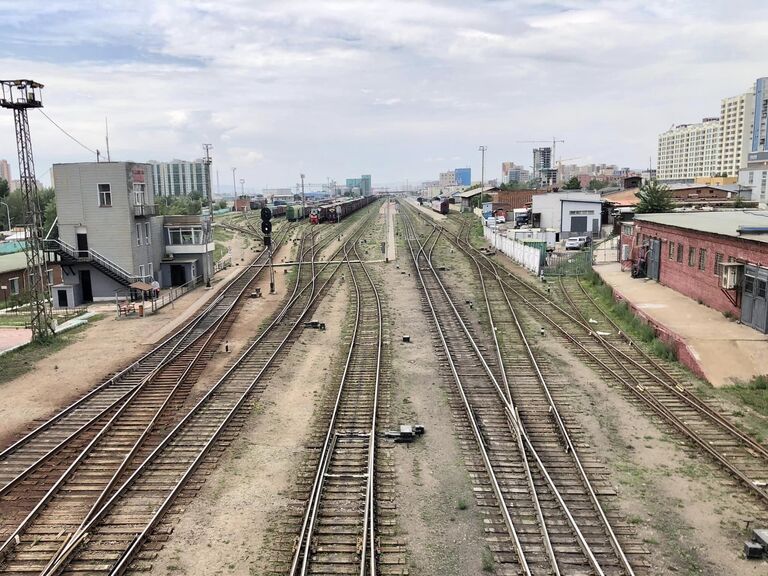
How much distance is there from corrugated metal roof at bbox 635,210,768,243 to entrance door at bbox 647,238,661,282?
1066mm

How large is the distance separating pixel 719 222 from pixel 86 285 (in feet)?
106

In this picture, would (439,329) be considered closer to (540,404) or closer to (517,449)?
(540,404)

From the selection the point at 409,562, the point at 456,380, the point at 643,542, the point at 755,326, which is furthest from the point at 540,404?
the point at 755,326

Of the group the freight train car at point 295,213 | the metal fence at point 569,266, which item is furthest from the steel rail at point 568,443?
the freight train car at point 295,213

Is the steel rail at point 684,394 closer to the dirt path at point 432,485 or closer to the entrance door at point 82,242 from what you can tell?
the dirt path at point 432,485

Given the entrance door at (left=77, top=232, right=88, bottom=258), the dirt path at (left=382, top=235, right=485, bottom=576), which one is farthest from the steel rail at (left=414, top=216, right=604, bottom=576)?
the entrance door at (left=77, top=232, right=88, bottom=258)

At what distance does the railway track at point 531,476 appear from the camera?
9781 millimetres

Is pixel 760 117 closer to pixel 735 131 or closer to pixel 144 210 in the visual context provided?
pixel 735 131

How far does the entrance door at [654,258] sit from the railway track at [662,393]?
16.0ft

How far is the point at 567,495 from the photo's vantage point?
1174cm

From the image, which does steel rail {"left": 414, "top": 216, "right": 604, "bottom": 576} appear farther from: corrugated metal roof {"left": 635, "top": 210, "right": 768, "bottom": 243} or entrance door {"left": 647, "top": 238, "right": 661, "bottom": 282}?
entrance door {"left": 647, "top": 238, "right": 661, "bottom": 282}

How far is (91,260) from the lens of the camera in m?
34.4

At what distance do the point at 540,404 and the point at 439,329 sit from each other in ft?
28.7

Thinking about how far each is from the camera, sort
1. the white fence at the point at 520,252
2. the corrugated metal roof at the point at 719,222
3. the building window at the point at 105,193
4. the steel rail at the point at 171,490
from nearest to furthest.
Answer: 1. the steel rail at the point at 171,490
2. the corrugated metal roof at the point at 719,222
3. the building window at the point at 105,193
4. the white fence at the point at 520,252
